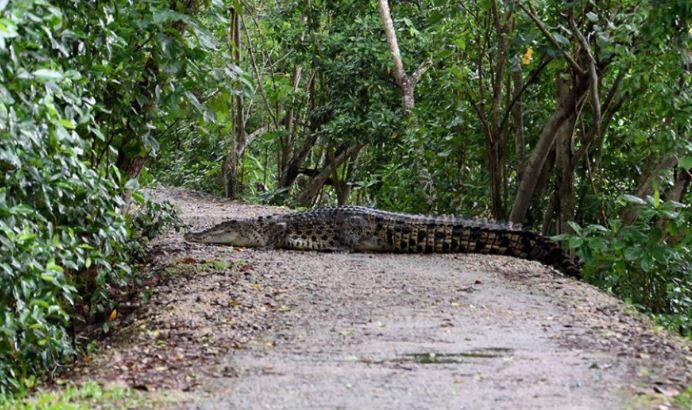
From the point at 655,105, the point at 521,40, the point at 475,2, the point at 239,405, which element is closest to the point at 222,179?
the point at 475,2

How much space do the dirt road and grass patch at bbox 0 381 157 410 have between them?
0.63 ft

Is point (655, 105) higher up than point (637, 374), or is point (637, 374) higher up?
point (655, 105)

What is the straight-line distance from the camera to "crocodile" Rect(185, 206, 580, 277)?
29.7 ft

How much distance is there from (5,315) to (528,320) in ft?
10.2

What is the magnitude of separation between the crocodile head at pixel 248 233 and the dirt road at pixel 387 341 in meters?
1.23

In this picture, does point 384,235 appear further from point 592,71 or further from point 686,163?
point 686,163

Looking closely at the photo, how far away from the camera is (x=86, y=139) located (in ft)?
20.3

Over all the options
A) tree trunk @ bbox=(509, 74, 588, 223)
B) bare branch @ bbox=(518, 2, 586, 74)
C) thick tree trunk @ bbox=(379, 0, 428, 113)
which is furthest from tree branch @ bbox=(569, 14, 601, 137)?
thick tree trunk @ bbox=(379, 0, 428, 113)

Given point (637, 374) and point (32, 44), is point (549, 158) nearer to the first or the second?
point (637, 374)

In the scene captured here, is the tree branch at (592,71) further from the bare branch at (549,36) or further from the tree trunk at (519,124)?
the tree trunk at (519,124)

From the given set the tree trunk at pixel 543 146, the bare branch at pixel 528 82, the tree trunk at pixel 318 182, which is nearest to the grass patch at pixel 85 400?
the tree trunk at pixel 543 146

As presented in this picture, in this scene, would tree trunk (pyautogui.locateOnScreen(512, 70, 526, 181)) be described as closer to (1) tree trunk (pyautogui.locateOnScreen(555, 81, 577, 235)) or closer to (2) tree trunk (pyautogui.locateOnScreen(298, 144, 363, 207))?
(1) tree trunk (pyautogui.locateOnScreen(555, 81, 577, 235))

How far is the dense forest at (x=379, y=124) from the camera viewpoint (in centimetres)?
512

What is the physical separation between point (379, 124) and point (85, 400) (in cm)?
1060
